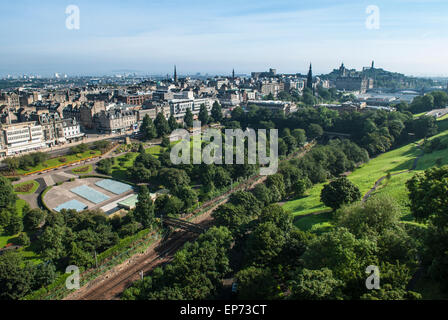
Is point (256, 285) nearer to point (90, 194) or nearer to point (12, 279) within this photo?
point (12, 279)

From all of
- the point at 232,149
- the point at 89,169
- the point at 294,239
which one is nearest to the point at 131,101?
the point at 89,169

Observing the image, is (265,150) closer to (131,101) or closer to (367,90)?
(131,101)

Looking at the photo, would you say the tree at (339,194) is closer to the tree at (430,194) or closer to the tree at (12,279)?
the tree at (430,194)

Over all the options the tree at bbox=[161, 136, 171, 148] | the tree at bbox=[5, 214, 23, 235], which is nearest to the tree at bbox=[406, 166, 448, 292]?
the tree at bbox=[5, 214, 23, 235]

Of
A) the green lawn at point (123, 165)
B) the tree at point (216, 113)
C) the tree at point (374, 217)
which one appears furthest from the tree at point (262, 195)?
the tree at point (216, 113)

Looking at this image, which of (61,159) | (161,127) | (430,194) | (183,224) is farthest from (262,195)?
(161,127)

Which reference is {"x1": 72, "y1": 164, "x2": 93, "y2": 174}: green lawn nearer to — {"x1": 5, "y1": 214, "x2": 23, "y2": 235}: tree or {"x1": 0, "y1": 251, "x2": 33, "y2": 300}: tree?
{"x1": 5, "y1": 214, "x2": 23, "y2": 235}: tree

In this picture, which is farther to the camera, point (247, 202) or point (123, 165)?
point (123, 165)
